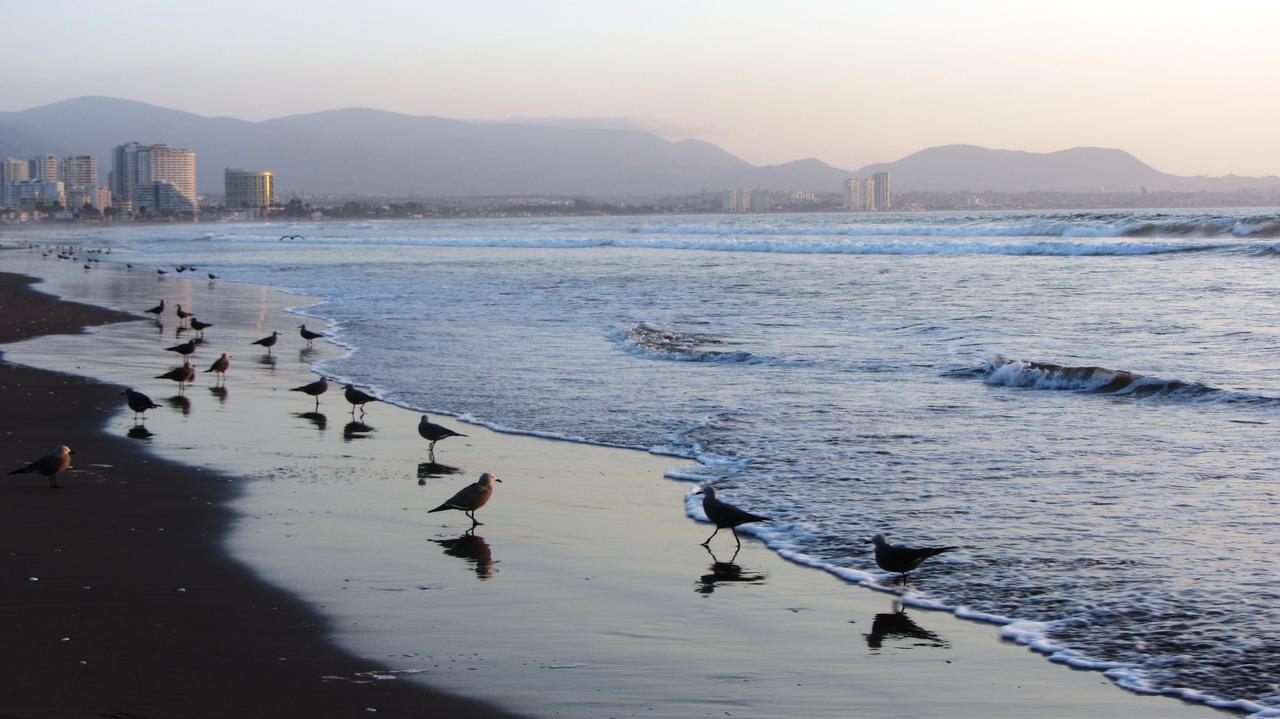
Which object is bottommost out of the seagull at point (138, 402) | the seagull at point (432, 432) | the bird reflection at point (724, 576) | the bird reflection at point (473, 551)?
the bird reflection at point (724, 576)

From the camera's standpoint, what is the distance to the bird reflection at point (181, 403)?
1163 cm

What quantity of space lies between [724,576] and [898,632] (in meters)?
1.10

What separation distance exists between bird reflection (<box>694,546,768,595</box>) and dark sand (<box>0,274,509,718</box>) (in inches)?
73.9

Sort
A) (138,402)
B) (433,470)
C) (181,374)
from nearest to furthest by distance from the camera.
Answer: (433,470), (138,402), (181,374)

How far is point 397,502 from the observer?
790cm

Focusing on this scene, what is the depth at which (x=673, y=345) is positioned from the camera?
16969 mm

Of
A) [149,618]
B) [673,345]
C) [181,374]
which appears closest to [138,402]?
[181,374]

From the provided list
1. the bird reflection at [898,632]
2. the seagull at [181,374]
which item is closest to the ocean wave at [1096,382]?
the bird reflection at [898,632]

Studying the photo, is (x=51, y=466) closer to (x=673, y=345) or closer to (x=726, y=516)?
(x=726, y=516)

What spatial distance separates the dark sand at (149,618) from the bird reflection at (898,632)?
6.17ft

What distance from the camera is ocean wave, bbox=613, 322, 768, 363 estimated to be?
15656 millimetres

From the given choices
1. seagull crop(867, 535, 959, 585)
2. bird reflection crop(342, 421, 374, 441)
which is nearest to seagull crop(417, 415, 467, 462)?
bird reflection crop(342, 421, 374, 441)

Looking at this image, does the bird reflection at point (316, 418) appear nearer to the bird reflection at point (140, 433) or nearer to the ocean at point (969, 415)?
the ocean at point (969, 415)

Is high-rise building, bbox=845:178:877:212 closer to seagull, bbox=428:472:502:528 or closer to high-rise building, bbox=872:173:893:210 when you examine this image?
high-rise building, bbox=872:173:893:210
